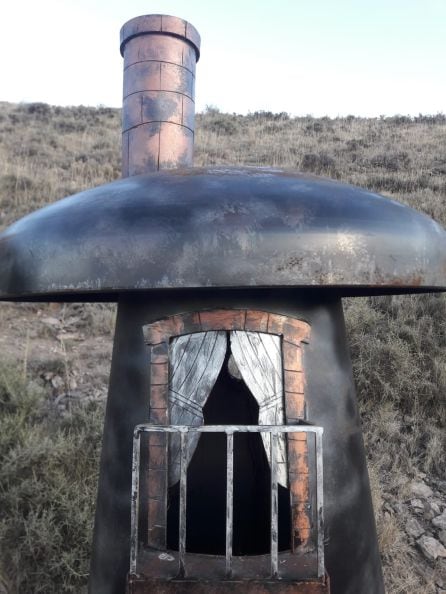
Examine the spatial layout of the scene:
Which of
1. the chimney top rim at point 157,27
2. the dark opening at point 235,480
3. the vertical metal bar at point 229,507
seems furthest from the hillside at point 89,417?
the chimney top rim at point 157,27

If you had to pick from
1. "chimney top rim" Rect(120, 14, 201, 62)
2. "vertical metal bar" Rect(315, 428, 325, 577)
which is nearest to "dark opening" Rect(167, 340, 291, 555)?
"vertical metal bar" Rect(315, 428, 325, 577)

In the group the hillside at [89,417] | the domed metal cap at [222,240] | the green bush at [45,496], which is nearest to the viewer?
the domed metal cap at [222,240]

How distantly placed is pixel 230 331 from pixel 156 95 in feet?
5.56

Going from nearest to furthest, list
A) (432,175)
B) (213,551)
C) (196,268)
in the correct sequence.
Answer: (196,268) → (213,551) → (432,175)

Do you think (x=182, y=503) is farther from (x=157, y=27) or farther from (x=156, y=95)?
(x=157, y=27)

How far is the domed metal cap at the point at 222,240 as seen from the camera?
4.71 ft

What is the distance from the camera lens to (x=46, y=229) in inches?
64.9

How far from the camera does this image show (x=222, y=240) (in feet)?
4.69

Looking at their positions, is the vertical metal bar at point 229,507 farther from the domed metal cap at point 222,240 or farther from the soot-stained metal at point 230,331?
the domed metal cap at point 222,240

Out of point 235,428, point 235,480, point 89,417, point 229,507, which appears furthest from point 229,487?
point 89,417

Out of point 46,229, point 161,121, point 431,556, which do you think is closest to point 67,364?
point 161,121

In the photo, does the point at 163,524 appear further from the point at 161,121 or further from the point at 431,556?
the point at 431,556

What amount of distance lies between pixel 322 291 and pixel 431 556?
8.13 feet

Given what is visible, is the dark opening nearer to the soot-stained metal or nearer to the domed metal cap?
the soot-stained metal
